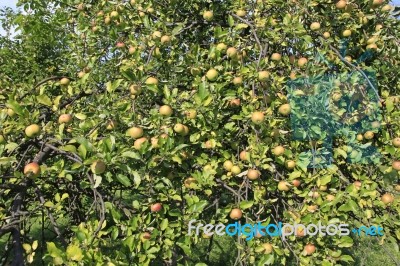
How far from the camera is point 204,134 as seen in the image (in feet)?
6.63

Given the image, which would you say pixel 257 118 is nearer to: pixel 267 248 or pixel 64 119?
pixel 267 248

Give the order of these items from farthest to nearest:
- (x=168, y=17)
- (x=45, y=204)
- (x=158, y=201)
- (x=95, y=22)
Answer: (x=95, y=22) < (x=168, y=17) < (x=158, y=201) < (x=45, y=204)

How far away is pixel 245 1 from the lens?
2.48m

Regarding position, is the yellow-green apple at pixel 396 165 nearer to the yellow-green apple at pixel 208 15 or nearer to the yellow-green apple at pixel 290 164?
the yellow-green apple at pixel 290 164

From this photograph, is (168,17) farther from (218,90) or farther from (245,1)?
(218,90)

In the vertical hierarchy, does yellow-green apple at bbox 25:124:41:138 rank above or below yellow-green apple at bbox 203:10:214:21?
below

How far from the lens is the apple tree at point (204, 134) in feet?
5.57

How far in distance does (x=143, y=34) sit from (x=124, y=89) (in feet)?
1.73

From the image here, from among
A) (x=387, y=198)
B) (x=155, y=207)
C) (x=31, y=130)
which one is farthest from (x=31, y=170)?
(x=387, y=198)

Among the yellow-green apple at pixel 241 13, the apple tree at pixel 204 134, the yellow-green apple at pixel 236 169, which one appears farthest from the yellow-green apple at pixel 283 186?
the yellow-green apple at pixel 241 13

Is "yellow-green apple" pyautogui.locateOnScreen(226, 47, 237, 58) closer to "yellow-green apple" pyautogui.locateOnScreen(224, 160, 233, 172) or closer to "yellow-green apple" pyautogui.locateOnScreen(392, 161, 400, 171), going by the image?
"yellow-green apple" pyautogui.locateOnScreen(224, 160, 233, 172)

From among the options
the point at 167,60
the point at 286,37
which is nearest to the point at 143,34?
the point at 167,60

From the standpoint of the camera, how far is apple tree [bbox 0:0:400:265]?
1.70 metres

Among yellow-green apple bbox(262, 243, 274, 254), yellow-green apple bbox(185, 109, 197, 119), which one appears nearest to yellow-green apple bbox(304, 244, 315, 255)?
yellow-green apple bbox(262, 243, 274, 254)
